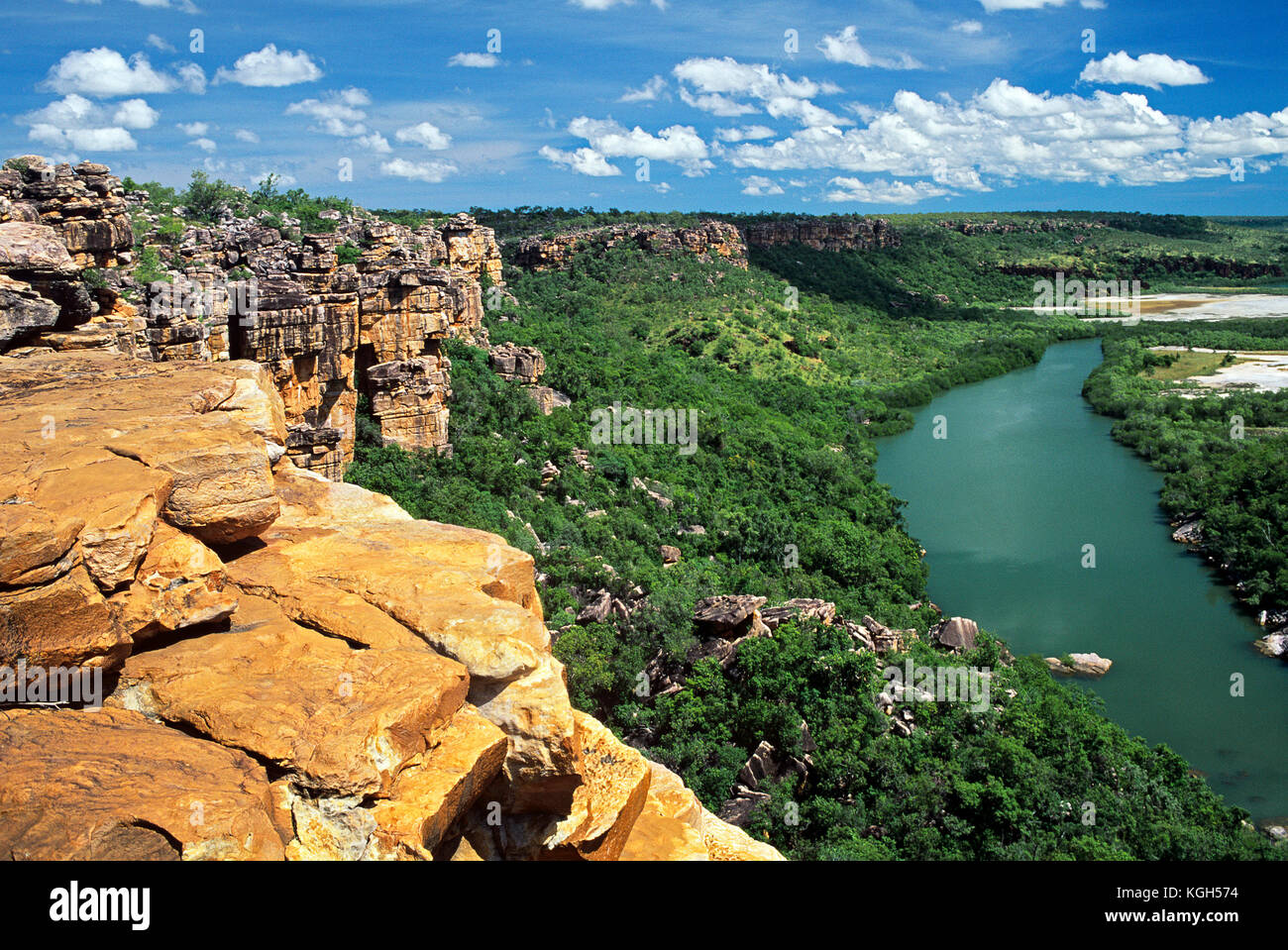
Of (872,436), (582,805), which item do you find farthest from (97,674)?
(872,436)

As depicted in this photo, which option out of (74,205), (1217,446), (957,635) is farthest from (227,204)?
(1217,446)

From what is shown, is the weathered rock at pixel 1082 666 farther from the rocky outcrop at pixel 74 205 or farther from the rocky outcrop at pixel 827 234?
the rocky outcrop at pixel 827 234

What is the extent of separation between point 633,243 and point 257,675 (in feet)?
225

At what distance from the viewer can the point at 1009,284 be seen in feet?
362

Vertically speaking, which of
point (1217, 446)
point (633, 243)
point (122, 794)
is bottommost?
point (1217, 446)

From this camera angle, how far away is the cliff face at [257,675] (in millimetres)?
5516

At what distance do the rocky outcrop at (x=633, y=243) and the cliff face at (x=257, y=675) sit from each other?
202 ft

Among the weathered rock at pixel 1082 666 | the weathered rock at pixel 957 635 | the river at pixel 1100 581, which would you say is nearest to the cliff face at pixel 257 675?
the weathered rock at pixel 957 635

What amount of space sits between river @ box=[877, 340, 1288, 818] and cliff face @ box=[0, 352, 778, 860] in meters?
18.3

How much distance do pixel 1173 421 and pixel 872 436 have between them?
642 inches

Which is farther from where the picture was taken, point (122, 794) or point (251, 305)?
point (251, 305)

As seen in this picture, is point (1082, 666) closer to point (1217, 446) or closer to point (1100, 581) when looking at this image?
point (1100, 581)

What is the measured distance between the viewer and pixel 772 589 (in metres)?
25.6
